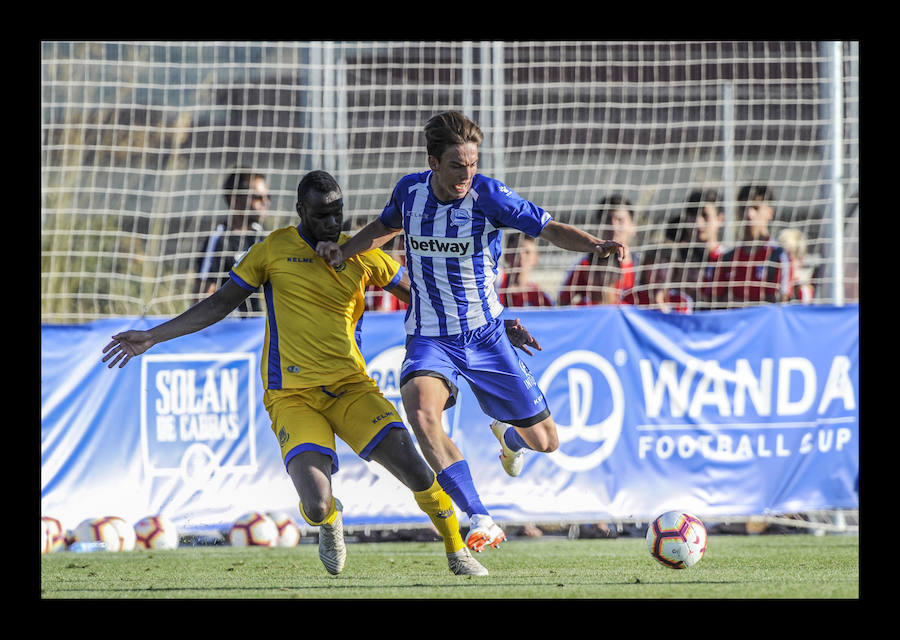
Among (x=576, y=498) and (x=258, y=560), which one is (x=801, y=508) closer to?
(x=576, y=498)

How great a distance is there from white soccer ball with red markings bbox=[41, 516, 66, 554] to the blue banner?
0.14 meters

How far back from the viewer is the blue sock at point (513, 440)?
7.48 m

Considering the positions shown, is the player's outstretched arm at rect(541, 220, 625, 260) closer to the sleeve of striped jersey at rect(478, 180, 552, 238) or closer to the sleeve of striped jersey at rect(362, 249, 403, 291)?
the sleeve of striped jersey at rect(478, 180, 552, 238)

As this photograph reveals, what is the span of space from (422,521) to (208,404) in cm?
198

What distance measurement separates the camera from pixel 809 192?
15.6 metres

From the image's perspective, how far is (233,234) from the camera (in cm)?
1036

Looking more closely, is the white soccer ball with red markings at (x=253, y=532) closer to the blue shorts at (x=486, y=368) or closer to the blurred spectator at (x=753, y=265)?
the blue shorts at (x=486, y=368)

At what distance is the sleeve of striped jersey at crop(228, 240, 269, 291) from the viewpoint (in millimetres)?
6758

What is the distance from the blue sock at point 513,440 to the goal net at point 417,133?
3.26 m

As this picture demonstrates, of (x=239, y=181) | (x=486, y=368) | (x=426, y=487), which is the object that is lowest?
(x=426, y=487)

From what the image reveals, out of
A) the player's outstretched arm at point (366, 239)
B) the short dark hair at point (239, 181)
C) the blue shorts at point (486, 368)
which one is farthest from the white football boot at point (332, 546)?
the short dark hair at point (239, 181)

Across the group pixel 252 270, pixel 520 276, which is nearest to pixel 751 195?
pixel 520 276

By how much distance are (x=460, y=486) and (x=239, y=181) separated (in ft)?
16.0

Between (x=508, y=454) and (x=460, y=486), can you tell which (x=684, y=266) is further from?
(x=460, y=486)
